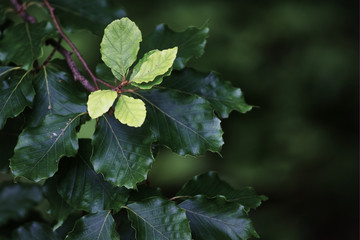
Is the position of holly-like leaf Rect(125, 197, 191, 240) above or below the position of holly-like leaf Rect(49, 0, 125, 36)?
below

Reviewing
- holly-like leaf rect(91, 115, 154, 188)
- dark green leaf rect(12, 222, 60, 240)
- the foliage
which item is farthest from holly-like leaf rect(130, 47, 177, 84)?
dark green leaf rect(12, 222, 60, 240)

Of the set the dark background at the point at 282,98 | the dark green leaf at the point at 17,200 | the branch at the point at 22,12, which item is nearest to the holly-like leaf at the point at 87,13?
the branch at the point at 22,12

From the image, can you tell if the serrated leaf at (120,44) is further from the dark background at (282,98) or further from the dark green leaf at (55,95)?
the dark background at (282,98)

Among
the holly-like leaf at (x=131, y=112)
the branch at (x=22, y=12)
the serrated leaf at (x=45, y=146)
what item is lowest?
the serrated leaf at (x=45, y=146)

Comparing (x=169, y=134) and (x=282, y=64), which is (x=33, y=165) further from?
(x=282, y=64)

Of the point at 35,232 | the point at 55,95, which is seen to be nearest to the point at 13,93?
the point at 55,95

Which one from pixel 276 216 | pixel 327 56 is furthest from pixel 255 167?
pixel 327 56

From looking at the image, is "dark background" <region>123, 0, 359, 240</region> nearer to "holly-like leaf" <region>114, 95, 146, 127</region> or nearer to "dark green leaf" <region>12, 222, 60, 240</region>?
"dark green leaf" <region>12, 222, 60, 240</region>
